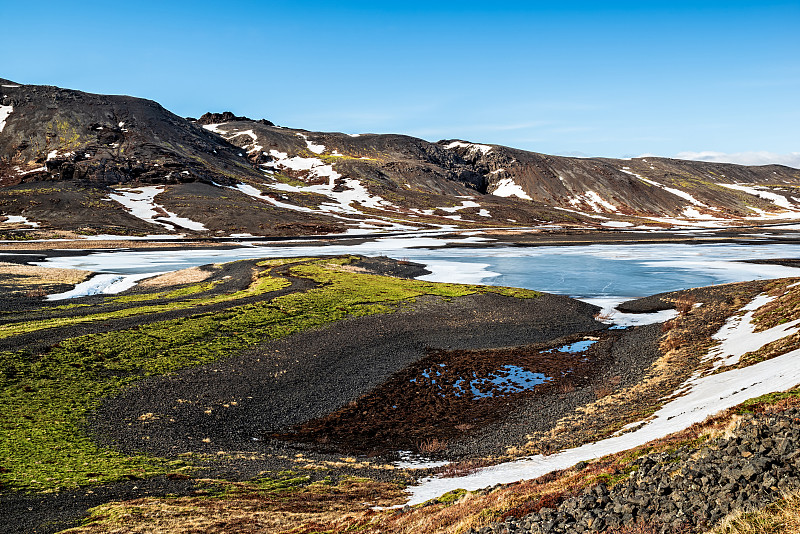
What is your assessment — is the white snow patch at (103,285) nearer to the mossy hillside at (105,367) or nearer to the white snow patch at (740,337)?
the mossy hillside at (105,367)

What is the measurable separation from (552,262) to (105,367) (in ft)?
262

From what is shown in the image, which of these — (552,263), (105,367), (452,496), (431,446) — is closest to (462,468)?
(431,446)

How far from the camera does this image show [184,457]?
877 inches

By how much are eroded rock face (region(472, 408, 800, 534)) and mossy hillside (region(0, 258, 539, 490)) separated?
55.2ft

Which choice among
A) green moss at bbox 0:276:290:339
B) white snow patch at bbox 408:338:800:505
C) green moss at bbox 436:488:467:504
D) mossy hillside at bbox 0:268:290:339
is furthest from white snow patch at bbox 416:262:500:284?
green moss at bbox 436:488:467:504

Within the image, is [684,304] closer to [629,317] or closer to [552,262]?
[629,317]

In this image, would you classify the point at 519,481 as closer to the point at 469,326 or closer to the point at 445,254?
the point at 469,326

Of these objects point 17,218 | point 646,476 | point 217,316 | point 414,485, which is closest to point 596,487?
point 646,476

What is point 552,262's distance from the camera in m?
95.6

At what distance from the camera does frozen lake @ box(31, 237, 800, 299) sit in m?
69.0

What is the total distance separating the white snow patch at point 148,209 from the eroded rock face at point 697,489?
16236 cm

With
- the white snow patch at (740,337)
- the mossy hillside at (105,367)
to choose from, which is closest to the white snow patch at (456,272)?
the mossy hillside at (105,367)

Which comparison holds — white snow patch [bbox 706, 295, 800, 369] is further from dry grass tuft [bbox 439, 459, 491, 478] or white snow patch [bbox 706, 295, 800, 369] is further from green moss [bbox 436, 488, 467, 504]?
green moss [bbox 436, 488, 467, 504]

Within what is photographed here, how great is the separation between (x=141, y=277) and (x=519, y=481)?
7204 centimetres
